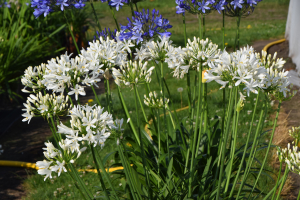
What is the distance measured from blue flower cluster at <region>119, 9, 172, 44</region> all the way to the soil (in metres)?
2.42

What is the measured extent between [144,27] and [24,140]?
3928 millimetres

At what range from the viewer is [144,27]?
7.38ft

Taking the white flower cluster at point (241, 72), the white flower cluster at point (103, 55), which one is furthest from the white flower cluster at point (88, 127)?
the white flower cluster at point (241, 72)

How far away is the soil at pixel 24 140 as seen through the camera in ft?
12.7

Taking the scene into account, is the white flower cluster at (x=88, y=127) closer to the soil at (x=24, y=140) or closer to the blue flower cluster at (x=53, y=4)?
the blue flower cluster at (x=53, y=4)

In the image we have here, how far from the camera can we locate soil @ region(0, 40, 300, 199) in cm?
386

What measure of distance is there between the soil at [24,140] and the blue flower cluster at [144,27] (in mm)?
2419

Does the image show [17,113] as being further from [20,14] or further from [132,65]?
[132,65]

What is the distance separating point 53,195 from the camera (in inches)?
143

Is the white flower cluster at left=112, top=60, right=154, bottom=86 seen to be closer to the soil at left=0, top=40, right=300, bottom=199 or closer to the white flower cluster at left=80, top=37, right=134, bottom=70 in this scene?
the white flower cluster at left=80, top=37, right=134, bottom=70

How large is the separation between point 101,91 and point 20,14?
268 centimetres

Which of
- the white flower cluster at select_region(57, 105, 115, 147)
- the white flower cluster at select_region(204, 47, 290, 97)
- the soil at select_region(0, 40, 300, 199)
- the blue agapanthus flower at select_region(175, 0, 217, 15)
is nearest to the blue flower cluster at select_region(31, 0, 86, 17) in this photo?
the blue agapanthus flower at select_region(175, 0, 217, 15)

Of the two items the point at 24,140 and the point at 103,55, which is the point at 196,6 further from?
the point at 24,140

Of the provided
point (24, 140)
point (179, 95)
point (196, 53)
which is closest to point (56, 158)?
point (196, 53)
